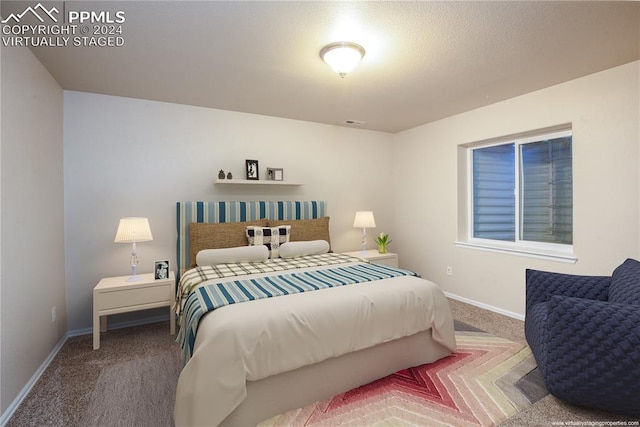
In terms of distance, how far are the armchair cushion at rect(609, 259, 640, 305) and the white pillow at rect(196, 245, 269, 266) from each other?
9.10ft

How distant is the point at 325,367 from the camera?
76.3 inches

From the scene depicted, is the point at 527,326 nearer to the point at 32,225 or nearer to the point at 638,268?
the point at 638,268

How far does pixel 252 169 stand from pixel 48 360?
8.43ft

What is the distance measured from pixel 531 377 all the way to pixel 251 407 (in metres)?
1.96

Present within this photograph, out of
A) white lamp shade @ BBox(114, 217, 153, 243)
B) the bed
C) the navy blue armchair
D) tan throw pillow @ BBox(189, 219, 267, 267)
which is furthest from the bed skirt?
white lamp shade @ BBox(114, 217, 153, 243)

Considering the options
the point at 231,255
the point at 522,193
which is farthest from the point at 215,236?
the point at 522,193

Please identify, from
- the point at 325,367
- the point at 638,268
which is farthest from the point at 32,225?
the point at 638,268

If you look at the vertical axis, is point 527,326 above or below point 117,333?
above

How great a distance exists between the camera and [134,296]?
9.04 ft

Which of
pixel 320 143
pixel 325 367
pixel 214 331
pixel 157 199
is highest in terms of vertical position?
pixel 320 143

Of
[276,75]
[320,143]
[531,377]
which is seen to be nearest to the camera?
[531,377]

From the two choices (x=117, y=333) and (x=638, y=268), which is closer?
(x=638, y=268)

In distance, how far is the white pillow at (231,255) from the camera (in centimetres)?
297

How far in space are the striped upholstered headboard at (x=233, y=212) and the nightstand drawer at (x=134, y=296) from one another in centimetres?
42
